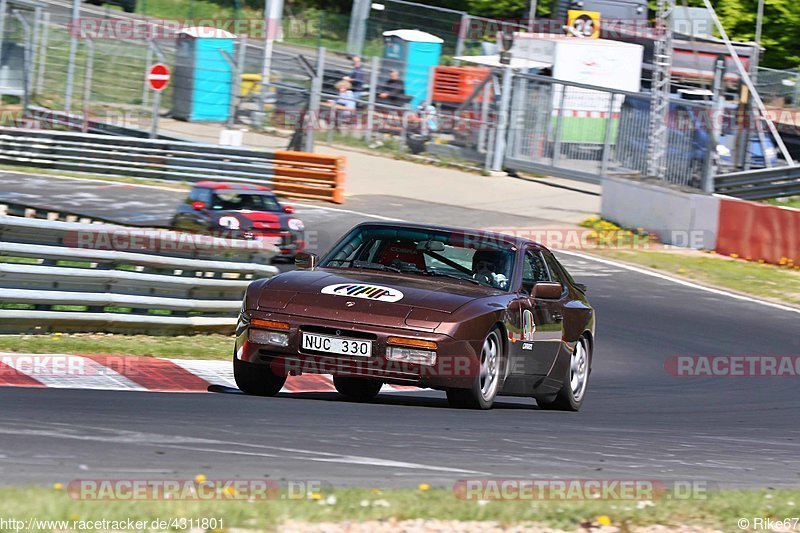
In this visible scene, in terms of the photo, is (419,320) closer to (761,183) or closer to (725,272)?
(725,272)

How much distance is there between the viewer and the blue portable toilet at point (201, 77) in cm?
3212

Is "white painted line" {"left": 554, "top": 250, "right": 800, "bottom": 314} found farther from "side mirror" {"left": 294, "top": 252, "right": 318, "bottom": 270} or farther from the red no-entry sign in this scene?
the red no-entry sign

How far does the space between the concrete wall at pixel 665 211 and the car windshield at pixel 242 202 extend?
748 cm

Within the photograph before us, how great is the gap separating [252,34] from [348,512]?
1580 inches

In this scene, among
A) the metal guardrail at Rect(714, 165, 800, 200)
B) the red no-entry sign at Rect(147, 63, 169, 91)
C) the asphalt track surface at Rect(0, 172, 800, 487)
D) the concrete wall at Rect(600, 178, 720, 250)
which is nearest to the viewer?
the asphalt track surface at Rect(0, 172, 800, 487)

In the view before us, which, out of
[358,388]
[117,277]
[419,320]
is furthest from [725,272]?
[419,320]

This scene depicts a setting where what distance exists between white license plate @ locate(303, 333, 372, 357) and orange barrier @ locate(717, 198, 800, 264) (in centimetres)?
1420

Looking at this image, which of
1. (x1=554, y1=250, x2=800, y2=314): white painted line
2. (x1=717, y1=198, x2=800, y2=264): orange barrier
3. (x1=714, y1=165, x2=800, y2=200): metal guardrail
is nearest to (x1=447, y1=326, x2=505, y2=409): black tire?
(x1=554, y1=250, x2=800, y2=314): white painted line

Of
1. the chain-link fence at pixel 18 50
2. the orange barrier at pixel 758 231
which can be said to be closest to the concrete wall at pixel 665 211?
the orange barrier at pixel 758 231

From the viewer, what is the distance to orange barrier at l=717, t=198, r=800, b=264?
68.0 ft

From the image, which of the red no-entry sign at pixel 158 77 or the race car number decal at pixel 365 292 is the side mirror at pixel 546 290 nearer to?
the race car number decal at pixel 365 292

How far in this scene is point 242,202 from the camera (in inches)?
767

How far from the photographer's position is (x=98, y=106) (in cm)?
3122

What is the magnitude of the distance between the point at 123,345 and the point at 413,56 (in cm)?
2598
